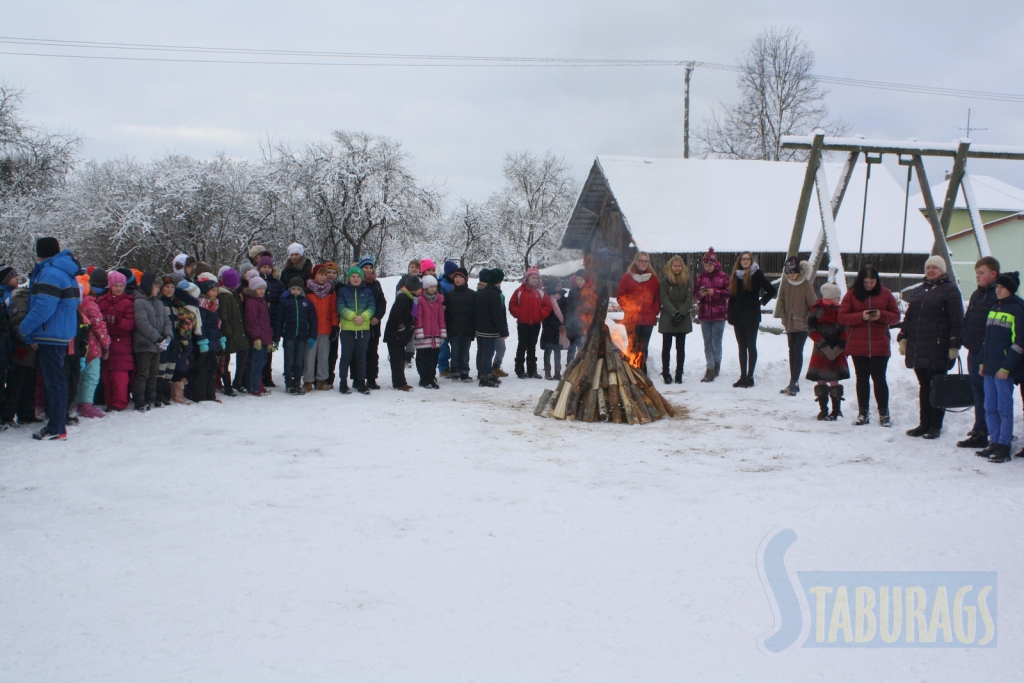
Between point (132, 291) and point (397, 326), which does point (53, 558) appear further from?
point (397, 326)

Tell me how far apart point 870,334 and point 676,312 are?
3322mm

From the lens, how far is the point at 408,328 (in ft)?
35.3

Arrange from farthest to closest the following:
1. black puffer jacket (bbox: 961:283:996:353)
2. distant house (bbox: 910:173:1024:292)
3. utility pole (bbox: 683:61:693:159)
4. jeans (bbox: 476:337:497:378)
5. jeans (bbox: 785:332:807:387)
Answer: utility pole (bbox: 683:61:693:159) < distant house (bbox: 910:173:1024:292) < jeans (bbox: 476:337:497:378) < jeans (bbox: 785:332:807:387) < black puffer jacket (bbox: 961:283:996:353)

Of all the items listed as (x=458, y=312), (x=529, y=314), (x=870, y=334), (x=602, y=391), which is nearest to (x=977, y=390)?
(x=870, y=334)

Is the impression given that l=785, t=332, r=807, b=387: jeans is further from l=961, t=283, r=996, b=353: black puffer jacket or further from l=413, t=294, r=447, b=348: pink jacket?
l=413, t=294, r=447, b=348: pink jacket

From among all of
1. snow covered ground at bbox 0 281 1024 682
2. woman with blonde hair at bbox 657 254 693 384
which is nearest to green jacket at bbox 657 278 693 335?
woman with blonde hair at bbox 657 254 693 384

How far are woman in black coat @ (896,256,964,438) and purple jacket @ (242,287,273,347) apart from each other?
25.7 ft

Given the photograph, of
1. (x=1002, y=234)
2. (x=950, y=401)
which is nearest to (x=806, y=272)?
(x=950, y=401)

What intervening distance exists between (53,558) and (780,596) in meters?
4.15

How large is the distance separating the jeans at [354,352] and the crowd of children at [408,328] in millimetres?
20

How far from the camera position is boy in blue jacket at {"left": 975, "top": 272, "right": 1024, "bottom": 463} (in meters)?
6.46

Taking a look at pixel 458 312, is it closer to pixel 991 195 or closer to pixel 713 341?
pixel 713 341

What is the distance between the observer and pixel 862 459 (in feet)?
21.6

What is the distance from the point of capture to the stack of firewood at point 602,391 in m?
8.61
